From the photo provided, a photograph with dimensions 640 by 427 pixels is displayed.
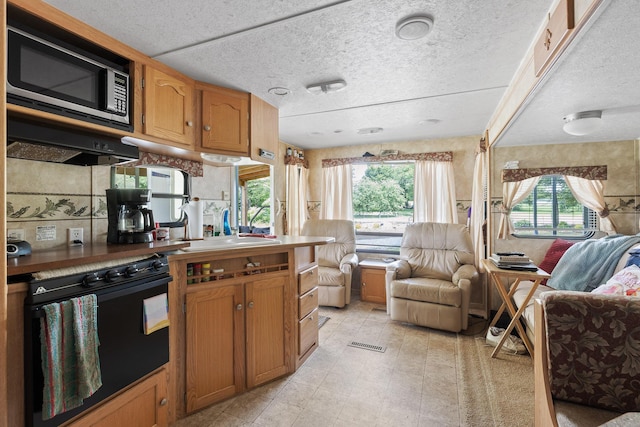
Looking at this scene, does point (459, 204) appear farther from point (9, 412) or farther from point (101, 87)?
point (9, 412)

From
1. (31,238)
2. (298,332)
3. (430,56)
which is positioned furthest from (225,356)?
(430,56)

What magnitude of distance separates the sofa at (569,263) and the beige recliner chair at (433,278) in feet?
1.69

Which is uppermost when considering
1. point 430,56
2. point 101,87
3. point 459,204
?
point 430,56

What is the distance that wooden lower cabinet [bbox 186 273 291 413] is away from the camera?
1833mm

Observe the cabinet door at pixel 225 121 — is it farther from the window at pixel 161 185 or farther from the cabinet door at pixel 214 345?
the cabinet door at pixel 214 345

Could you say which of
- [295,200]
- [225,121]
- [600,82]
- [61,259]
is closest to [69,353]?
[61,259]

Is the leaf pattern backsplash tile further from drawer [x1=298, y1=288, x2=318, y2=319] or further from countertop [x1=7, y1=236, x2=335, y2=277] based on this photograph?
drawer [x1=298, y1=288, x2=318, y2=319]

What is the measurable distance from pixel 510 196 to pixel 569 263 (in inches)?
39.0

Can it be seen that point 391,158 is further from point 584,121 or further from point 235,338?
point 235,338

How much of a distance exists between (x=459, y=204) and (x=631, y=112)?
6.67ft

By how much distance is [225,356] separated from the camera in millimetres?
1953

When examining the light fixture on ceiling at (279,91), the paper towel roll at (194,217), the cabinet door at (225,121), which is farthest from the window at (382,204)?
the paper towel roll at (194,217)

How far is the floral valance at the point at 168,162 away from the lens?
2184 millimetres

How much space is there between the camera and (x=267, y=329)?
7.05 feet
